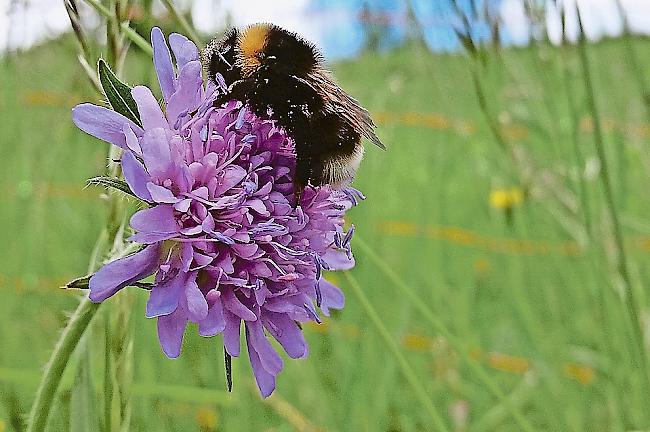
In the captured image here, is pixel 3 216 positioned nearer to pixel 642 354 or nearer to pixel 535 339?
pixel 535 339

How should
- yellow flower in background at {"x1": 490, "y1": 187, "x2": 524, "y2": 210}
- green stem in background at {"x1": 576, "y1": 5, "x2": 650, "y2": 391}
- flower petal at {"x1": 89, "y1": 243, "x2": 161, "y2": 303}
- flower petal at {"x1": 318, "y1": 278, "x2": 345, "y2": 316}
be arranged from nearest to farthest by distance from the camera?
flower petal at {"x1": 89, "y1": 243, "x2": 161, "y2": 303} → flower petal at {"x1": 318, "y1": 278, "x2": 345, "y2": 316} → green stem in background at {"x1": 576, "y1": 5, "x2": 650, "y2": 391} → yellow flower in background at {"x1": 490, "y1": 187, "x2": 524, "y2": 210}

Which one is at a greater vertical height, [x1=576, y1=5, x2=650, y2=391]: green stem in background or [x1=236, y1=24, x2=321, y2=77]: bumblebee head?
[x1=236, y1=24, x2=321, y2=77]: bumblebee head

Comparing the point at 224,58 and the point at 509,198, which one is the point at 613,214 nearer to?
the point at 224,58

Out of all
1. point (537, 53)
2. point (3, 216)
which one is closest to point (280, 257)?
point (537, 53)

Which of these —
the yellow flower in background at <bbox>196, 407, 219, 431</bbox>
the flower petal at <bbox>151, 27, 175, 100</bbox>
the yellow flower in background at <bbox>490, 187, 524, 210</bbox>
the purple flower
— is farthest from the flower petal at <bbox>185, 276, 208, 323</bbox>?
the yellow flower in background at <bbox>490, 187, 524, 210</bbox>

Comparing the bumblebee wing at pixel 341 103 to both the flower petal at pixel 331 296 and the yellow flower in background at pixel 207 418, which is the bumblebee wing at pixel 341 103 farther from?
the yellow flower in background at pixel 207 418

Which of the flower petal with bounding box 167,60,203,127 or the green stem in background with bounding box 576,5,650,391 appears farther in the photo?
the green stem in background with bounding box 576,5,650,391

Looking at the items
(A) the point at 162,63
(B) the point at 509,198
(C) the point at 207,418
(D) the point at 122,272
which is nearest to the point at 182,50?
(A) the point at 162,63

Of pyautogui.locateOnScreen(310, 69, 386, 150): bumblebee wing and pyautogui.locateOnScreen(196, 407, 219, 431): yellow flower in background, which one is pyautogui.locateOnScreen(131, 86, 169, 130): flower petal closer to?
pyautogui.locateOnScreen(310, 69, 386, 150): bumblebee wing
